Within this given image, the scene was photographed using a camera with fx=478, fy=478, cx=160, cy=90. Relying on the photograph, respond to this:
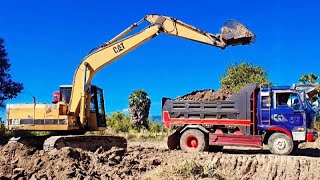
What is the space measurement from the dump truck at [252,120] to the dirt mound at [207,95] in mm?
625

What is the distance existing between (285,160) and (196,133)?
3.88 metres

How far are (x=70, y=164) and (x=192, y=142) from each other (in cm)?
711

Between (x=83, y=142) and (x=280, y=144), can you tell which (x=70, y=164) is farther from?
(x=280, y=144)

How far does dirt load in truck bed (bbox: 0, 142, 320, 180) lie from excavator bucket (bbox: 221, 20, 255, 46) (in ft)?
13.1

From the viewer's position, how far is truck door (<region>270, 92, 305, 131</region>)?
1745 cm

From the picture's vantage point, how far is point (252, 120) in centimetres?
1794

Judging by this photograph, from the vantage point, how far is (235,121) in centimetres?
1794

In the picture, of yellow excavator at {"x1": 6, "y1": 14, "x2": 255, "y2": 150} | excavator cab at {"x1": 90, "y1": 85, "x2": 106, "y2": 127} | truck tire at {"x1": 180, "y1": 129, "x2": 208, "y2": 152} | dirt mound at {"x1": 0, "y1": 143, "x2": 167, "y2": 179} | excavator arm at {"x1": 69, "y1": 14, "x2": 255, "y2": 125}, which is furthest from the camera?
truck tire at {"x1": 180, "y1": 129, "x2": 208, "y2": 152}

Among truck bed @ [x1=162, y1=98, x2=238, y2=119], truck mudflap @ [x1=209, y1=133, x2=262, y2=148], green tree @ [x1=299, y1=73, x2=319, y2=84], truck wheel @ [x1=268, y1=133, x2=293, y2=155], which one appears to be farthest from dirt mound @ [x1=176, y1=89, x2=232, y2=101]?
green tree @ [x1=299, y1=73, x2=319, y2=84]

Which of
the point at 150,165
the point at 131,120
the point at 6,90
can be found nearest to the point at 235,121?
the point at 150,165

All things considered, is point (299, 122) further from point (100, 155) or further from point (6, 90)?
point (6, 90)

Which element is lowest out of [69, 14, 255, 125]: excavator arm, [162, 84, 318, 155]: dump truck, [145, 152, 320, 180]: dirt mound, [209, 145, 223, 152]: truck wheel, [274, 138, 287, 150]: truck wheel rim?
[145, 152, 320, 180]: dirt mound

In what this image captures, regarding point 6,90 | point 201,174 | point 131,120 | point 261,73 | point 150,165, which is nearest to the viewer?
point 201,174

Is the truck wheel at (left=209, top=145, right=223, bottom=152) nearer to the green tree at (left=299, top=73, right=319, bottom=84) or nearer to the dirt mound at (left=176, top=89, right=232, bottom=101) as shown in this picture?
the dirt mound at (left=176, top=89, right=232, bottom=101)
